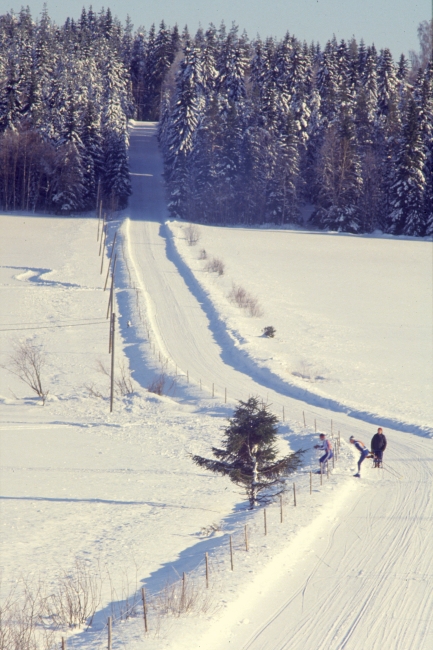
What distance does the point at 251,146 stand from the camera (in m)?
83.3

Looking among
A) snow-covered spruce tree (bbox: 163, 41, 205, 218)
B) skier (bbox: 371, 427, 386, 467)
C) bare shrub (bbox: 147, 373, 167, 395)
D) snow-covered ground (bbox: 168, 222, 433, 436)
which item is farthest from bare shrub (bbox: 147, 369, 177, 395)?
snow-covered spruce tree (bbox: 163, 41, 205, 218)

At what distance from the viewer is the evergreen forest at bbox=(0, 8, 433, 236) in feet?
264

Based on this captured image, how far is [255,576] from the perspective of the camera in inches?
431

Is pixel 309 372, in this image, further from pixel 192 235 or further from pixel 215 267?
pixel 192 235

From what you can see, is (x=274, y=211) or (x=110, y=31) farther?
(x=110, y=31)

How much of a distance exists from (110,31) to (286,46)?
59062mm

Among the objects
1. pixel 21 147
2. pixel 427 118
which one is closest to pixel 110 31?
pixel 21 147

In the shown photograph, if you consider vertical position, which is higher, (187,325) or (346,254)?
(346,254)

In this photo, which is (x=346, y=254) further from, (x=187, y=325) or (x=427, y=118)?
(x=187, y=325)

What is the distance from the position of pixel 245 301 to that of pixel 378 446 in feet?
98.0

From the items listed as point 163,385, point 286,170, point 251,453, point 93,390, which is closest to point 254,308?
point 163,385

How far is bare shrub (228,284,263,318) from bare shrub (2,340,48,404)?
1543 cm

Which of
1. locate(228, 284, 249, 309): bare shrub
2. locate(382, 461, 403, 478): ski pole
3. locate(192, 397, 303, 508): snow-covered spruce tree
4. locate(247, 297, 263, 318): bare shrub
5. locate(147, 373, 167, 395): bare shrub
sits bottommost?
locate(147, 373, 167, 395): bare shrub

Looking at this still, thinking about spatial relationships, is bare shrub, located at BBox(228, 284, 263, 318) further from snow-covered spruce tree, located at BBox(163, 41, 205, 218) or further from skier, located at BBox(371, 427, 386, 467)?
snow-covered spruce tree, located at BBox(163, 41, 205, 218)
